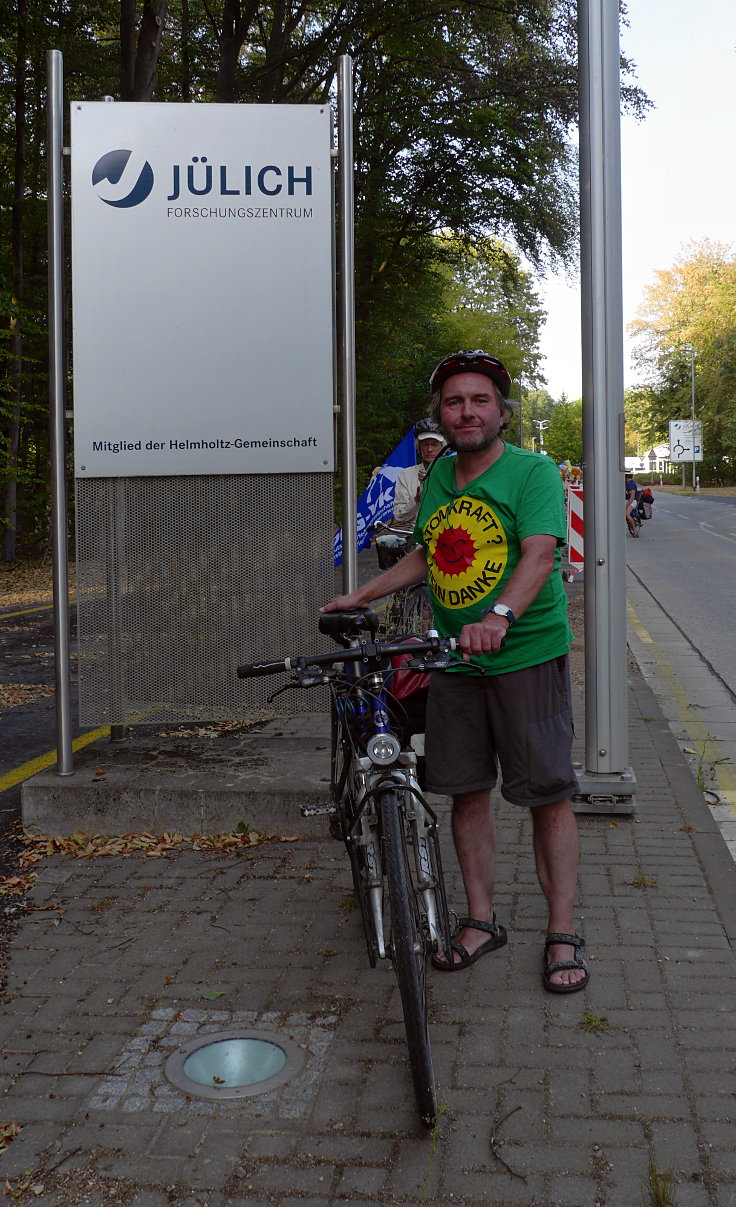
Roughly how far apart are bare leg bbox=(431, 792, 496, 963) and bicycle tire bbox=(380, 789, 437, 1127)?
82 centimetres

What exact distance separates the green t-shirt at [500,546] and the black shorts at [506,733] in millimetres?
72

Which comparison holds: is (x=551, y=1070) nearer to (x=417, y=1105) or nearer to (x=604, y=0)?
(x=417, y=1105)

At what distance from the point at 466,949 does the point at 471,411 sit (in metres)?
1.68

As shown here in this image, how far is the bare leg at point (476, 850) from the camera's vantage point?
13.0ft

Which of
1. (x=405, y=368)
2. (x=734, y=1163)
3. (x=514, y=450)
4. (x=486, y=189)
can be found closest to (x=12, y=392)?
(x=486, y=189)

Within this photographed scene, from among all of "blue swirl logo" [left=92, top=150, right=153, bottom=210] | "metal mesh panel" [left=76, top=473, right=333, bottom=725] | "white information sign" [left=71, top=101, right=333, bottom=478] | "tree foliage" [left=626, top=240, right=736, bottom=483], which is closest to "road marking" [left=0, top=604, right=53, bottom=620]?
"metal mesh panel" [left=76, top=473, right=333, bottom=725]

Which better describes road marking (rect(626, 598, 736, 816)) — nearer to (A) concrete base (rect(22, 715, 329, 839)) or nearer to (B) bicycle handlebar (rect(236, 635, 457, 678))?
(A) concrete base (rect(22, 715, 329, 839))

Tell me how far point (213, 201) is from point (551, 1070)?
385cm

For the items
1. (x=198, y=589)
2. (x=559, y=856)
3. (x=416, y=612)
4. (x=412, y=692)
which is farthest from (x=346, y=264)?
(x=559, y=856)

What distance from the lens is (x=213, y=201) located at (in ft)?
17.6

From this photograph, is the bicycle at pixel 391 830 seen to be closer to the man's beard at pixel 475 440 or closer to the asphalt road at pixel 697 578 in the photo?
the man's beard at pixel 475 440

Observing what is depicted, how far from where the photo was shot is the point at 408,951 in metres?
2.95

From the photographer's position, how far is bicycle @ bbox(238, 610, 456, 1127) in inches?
115

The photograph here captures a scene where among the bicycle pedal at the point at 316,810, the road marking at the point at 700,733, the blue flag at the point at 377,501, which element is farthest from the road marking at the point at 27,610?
the bicycle pedal at the point at 316,810
